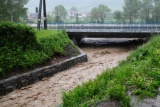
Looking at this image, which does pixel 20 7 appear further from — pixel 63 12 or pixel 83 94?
pixel 83 94

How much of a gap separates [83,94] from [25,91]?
5433 millimetres

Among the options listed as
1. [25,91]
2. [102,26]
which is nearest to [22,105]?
[25,91]

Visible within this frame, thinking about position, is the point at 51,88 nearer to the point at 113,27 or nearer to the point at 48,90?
the point at 48,90

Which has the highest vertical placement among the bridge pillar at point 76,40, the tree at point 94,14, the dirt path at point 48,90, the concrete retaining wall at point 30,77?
the tree at point 94,14

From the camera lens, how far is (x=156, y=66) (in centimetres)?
678

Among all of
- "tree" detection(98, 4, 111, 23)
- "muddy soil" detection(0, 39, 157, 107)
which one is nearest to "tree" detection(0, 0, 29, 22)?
"tree" detection(98, 4, 111, 23)

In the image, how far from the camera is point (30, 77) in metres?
11.6

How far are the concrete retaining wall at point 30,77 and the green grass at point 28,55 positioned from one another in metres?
0.39

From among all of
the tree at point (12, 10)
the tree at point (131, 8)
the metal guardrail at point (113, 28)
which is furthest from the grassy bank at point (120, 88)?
the tree at point (12, 10)

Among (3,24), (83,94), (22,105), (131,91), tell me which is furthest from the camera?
(3,24)

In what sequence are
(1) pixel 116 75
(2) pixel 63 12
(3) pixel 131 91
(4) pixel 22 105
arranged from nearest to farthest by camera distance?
(3) pixel 131 91 < (1) pixel 116 75 < (4) pixel 22 105 < (2) pixel 63 12

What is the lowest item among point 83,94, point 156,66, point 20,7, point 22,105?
point 22,105

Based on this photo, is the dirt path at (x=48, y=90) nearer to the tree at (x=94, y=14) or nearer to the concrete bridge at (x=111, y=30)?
the concrete bridge at (x=111, y=30)

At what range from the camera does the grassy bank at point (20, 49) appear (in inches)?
447
